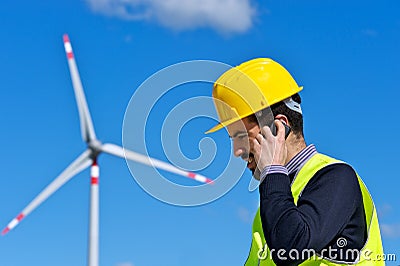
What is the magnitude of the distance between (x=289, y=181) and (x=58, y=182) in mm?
11645

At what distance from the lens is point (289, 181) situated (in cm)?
781

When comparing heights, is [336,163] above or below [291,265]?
above

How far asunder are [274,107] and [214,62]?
3.90 ft

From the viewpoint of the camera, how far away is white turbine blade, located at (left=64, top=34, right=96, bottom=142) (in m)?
18.0

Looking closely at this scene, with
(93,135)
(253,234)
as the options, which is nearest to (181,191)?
(253,234)

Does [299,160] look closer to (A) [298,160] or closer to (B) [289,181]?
(A) [298,160]

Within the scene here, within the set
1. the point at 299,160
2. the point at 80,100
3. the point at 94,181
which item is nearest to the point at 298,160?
the point at 299,160

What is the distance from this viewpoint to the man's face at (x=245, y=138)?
8.19 metres

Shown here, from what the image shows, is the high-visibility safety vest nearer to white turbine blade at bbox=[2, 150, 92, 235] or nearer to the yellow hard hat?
the yellow hard hat

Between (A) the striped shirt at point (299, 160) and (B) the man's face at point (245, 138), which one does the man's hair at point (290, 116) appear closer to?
(B) the man's face at point (245, 138)

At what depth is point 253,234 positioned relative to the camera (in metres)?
9.05

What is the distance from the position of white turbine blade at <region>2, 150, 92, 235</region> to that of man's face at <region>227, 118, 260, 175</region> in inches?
393

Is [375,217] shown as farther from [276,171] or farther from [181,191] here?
[181,191]

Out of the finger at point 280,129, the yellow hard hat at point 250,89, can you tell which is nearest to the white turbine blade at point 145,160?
the yellow hard hat at point 250,89
